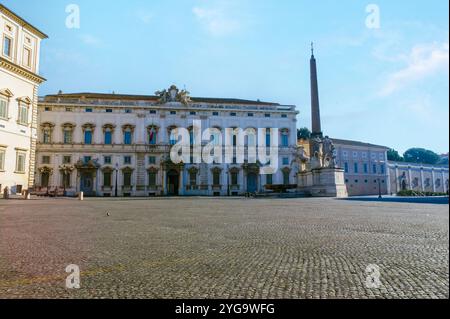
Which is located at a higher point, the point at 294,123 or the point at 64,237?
the point at 294,123

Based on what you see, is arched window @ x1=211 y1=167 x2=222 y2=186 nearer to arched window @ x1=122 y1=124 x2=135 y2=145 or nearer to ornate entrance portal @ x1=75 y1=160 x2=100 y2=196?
arched window @ x1=122 y1=124 x2=135 y2=145

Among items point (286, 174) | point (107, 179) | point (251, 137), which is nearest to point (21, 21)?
point (107, 179)

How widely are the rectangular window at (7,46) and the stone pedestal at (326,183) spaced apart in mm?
23317

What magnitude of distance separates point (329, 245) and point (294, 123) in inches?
1715

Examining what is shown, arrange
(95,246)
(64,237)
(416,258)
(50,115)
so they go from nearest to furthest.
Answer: (416,258) → (95,246) → (64,237) → (50,115)

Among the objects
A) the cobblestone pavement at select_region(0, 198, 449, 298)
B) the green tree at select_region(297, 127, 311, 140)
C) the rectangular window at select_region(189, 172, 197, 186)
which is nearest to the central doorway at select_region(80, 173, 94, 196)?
the rectangular window at select_region(189, 172, 197, 186)

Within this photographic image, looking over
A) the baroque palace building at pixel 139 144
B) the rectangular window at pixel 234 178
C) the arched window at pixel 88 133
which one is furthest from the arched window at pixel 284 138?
the arched window at pixel 88 133

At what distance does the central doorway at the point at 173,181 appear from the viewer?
43.7 metres

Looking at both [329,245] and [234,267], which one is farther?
[329,245]

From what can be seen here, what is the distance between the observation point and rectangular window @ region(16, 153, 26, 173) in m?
23.0

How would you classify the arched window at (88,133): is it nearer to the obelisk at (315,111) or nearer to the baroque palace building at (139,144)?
the baroque palace building at (139,144)
